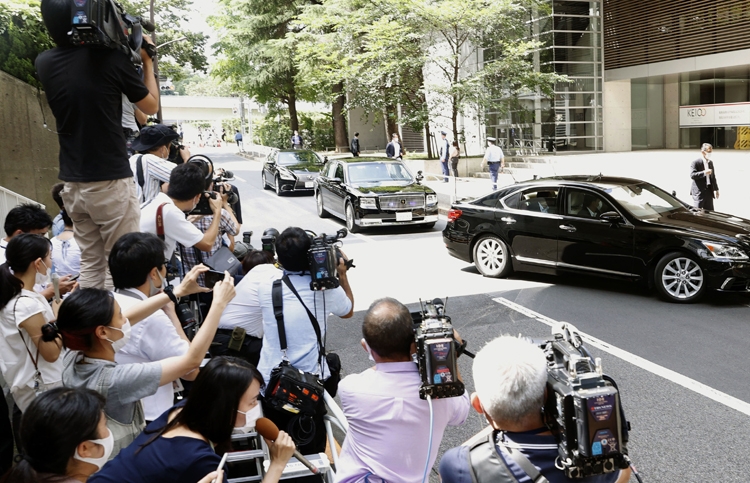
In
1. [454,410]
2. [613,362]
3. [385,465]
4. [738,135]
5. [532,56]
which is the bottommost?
[613,362]

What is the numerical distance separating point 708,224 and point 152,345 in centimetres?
822

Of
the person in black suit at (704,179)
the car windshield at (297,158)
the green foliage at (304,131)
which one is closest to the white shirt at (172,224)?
the person in black suit at (704,179)

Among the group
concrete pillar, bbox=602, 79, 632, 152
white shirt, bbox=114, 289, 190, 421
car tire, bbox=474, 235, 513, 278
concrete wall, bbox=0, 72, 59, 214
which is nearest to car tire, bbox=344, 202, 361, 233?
car tire, bbox=474, 235, 513, 278

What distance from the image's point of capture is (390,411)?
313 cm

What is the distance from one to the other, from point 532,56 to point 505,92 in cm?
441

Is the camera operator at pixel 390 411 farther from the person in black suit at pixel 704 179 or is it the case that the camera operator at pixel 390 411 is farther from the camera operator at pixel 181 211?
the person in black suit at pixel 704 179

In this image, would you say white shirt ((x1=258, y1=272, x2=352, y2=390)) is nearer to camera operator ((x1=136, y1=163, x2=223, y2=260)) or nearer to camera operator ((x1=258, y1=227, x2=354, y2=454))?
camera operator ((x1=258, y1=227, x2=354, y2=454))

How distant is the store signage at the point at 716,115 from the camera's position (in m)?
27.6

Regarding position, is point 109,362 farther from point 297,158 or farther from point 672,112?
point 672,112

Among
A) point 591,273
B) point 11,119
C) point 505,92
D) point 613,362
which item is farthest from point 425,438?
point 505,92

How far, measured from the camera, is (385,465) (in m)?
3.14

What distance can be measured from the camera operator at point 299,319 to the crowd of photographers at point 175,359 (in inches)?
0.4

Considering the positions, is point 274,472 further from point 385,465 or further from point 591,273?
point 591,273

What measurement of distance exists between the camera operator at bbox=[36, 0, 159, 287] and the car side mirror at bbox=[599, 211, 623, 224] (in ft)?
23.3
